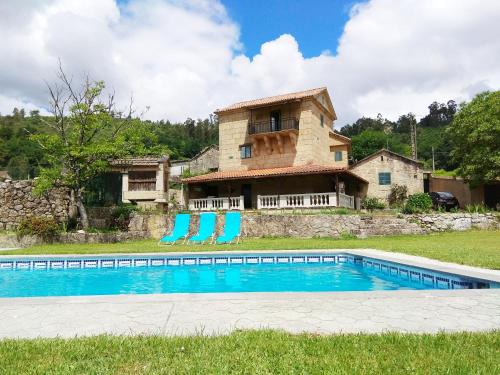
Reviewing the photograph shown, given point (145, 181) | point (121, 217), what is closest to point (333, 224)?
point (121, 217)

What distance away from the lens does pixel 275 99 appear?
25.4 metres

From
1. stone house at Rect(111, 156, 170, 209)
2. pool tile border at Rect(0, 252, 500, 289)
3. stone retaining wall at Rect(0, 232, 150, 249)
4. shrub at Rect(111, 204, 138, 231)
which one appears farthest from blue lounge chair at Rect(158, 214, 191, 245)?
stone house at Rect(111, 156, 170, 209)

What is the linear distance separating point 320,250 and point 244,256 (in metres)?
2.61

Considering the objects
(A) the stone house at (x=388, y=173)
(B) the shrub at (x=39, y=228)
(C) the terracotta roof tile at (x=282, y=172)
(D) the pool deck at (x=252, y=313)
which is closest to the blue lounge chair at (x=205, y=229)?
→ (C) the terracotta roof tile at (x=282, y=172)

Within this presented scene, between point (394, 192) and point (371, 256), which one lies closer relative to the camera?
point (371, 256)

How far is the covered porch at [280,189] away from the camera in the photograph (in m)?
20.1

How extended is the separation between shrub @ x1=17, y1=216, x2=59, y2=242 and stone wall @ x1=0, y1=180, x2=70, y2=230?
297 cm

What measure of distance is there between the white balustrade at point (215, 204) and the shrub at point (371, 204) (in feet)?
31.5

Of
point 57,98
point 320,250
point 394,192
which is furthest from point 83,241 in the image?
point 394,192

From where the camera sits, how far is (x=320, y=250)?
11977 mm

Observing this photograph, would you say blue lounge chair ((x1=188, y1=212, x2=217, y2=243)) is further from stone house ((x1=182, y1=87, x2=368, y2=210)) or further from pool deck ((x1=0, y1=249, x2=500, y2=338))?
pool deck ((x1=0, y1=249, x2=500, y2=338))

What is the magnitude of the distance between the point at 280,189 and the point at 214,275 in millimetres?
14464

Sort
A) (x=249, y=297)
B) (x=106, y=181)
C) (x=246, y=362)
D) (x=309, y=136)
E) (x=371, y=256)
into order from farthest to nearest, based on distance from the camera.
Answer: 1. (x=309, y=136)
2. (x=106, y=181)
3. (x=371, y=256)
4. (x=249, y=297)
5. (x=246, y=362)

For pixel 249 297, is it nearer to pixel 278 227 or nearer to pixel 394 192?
pixel 278 227
